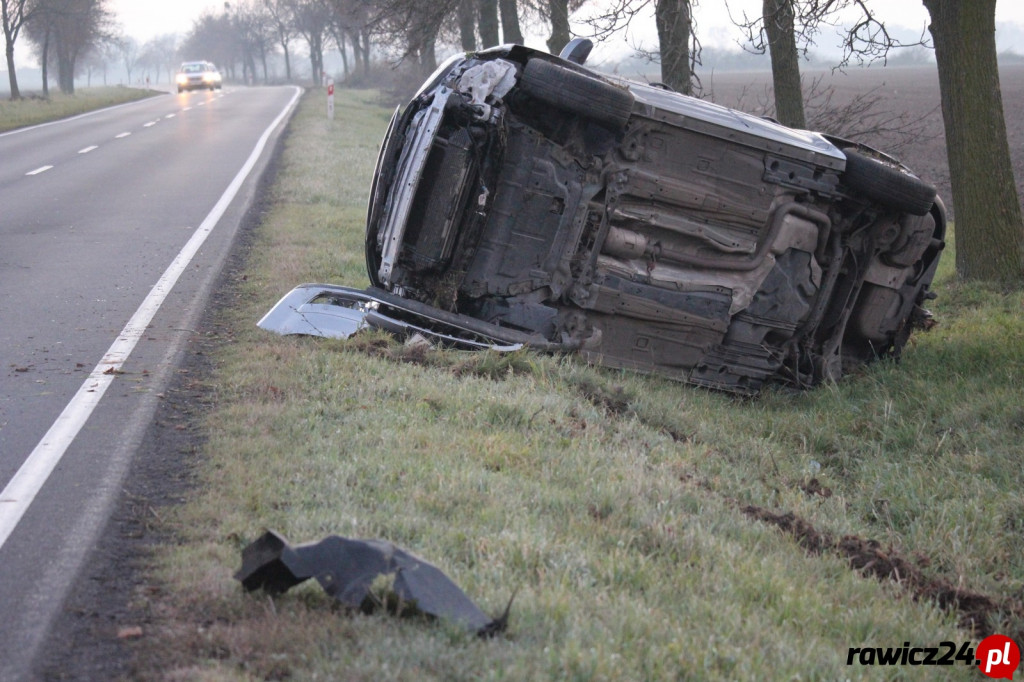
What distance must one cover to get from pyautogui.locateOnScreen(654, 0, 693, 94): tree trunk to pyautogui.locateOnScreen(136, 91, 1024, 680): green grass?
19.7 feet

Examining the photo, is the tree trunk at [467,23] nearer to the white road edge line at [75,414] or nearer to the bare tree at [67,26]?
the white road edge line at [75,414]

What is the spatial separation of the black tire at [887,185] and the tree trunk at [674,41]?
5.96 meters

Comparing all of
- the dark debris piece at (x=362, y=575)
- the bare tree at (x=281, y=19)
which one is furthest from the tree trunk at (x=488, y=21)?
the bare tree at (x=281, y=19)

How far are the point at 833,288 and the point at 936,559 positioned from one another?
283 centimetres

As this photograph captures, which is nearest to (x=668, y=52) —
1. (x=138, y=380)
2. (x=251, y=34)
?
(x=138, y=380)

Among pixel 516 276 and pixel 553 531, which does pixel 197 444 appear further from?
pixel 516 276

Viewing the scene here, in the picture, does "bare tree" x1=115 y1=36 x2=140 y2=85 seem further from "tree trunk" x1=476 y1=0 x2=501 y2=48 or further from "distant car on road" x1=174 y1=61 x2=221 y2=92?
"tree trunk" x1=476 y1=0 x2=501 y2=48

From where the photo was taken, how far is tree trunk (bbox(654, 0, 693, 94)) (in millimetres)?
12297

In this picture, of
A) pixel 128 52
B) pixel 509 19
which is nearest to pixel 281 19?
pixel 128 52

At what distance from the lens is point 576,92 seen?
623cm

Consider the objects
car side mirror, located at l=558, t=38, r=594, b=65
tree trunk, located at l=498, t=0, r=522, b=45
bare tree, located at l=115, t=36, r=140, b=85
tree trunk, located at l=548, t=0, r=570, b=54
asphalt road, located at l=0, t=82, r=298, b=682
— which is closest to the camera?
asphalt road, located at l=0, t=82, r=298, b=682

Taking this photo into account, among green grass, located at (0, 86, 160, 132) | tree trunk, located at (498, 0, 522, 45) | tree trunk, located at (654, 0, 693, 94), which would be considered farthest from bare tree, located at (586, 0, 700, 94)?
green grass, located at (0, 86, 160, 132)

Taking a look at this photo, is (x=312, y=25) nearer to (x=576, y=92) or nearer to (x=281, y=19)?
(x=281, y=19)

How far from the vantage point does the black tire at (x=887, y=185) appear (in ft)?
22.1
